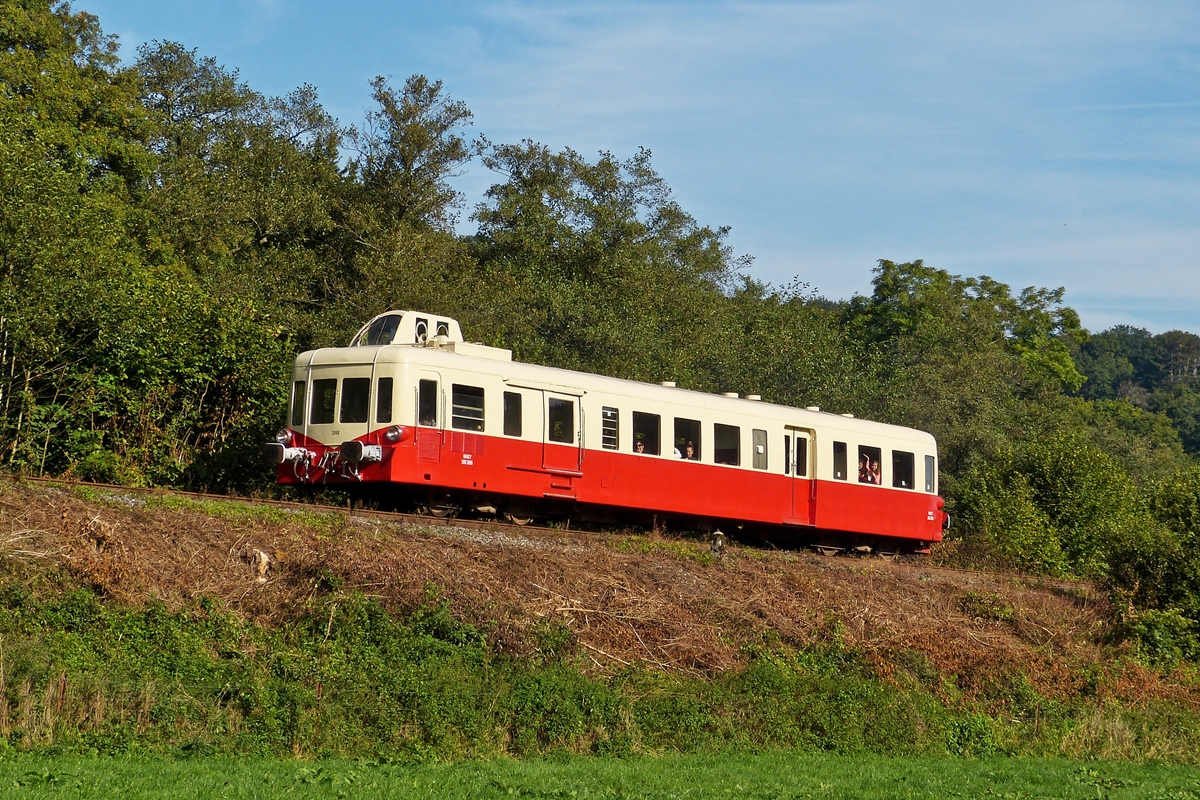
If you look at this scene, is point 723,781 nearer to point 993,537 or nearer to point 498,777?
point 498,777

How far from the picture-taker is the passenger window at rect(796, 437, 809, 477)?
26.7m

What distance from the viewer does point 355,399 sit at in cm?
2148

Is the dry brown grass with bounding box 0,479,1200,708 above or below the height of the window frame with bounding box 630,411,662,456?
below

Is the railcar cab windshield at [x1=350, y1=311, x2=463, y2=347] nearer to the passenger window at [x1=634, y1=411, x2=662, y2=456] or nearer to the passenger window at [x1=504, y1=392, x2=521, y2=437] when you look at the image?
the passenger window at [x1=504, y1=392, x2=521, y2=437]

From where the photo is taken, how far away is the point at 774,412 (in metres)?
26.5

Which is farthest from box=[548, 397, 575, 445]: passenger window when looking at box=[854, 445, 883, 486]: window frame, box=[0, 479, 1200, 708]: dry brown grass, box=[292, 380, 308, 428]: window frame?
box=[854, 445, 883, 486]: window frame

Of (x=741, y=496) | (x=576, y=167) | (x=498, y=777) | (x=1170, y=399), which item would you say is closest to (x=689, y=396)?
(x=741, y=496)

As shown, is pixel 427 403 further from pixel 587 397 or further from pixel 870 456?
pixel 870 456

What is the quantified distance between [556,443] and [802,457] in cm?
646

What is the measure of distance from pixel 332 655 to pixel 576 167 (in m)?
47.8

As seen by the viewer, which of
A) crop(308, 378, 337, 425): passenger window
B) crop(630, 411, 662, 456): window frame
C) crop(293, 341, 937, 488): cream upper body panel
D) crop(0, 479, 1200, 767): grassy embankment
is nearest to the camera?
crop(0, 479, 1200, 767): grassy embankment

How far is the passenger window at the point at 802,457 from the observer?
1051 inches

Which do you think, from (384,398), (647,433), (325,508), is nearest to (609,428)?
(647,433)

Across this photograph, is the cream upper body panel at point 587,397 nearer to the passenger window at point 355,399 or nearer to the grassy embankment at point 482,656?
the passenger window at point 355,399
